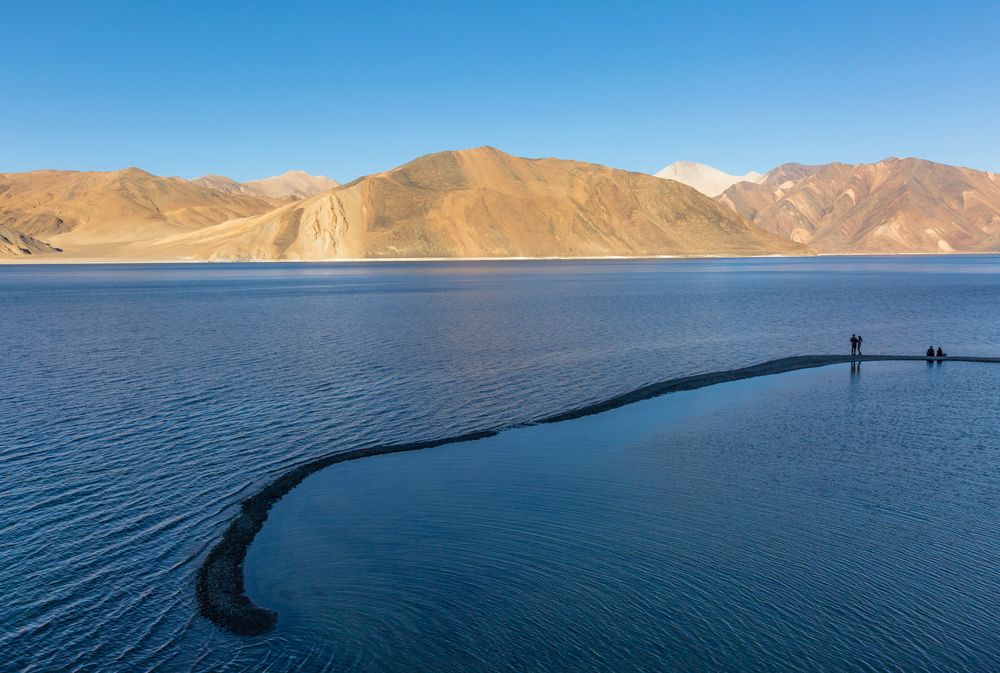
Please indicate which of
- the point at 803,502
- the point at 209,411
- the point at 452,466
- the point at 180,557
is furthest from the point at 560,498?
the point at 209,411

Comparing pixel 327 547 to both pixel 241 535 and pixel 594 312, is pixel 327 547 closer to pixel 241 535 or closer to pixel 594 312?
pixel 241 535

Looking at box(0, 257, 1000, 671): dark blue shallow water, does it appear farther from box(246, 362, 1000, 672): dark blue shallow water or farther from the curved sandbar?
box(246, 362, 1000, 672): dark blue shallow water

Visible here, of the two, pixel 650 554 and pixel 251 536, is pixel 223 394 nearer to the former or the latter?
pixel 251 536

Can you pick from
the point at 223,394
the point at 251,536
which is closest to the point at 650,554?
the point at 251,536

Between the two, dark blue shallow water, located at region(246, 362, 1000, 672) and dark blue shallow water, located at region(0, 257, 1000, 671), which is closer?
dark blue shallow water, located at region(246, 362, 1000, 672)

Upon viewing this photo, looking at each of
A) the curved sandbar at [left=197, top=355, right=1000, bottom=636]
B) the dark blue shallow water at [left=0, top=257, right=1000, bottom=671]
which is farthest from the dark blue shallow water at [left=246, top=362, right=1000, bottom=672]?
the dark blue shallow water at [left=0, top=257, right=1000, bottom=671]

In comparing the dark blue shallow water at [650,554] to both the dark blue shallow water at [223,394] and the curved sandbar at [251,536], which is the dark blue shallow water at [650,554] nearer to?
the curved sandbar at [251,536]

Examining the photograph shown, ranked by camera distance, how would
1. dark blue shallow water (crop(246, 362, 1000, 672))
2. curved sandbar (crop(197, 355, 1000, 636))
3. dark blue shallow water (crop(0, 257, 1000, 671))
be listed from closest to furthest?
1. dark blue shallow water (crop(246, 362, 1000, 672))
2. curved sandbar (crop(197, 355, 1000, 636))
3. dark blue shallow water (crop(0, 257, 1000, 671))
